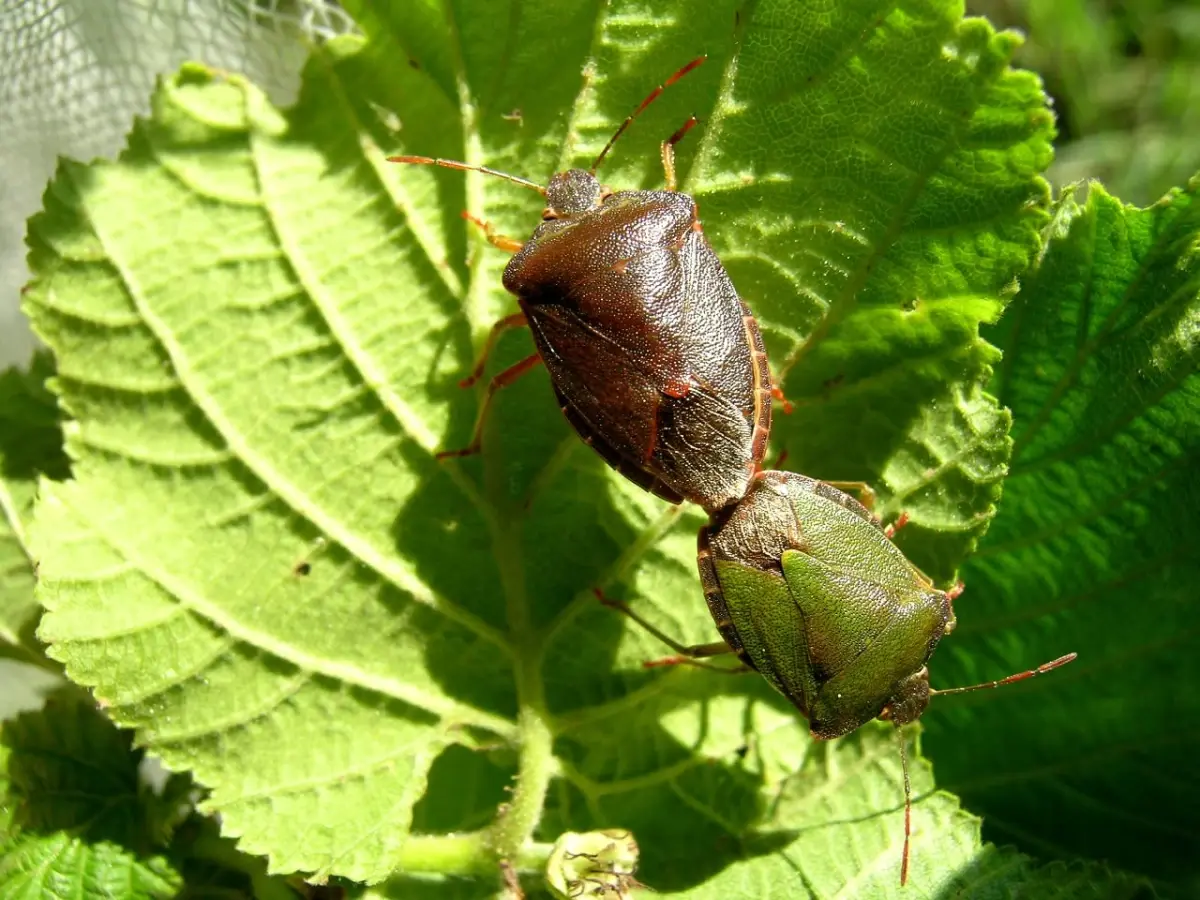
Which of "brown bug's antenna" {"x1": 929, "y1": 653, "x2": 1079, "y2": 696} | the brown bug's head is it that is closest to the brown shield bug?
the brown bug's head

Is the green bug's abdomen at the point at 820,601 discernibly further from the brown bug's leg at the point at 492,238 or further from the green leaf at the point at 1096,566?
the brown bug's leg at the point at 492,238

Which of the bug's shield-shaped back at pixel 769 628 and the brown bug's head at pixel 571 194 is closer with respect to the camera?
the brown bug's head at pixel 571 194

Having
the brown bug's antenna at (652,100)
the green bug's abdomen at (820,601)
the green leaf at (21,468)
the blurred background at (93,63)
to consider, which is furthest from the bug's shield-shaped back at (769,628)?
the green leaf at (21,468)

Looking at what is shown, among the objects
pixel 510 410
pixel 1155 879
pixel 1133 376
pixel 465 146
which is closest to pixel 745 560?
pixel 510 410

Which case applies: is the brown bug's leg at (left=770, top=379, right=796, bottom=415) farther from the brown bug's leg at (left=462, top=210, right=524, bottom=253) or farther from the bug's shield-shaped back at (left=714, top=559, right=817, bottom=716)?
the brown bug's leg at (left=462, top=210, right=524, bottom=253)

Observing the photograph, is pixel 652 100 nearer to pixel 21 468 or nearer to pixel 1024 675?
pixel 1024 675

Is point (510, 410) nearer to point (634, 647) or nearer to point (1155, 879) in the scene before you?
point (634, 647)
